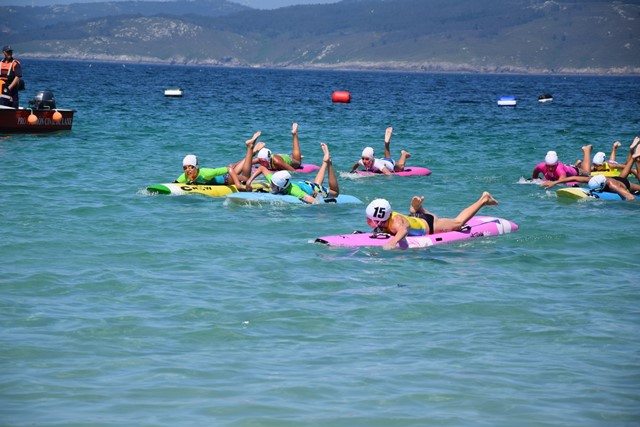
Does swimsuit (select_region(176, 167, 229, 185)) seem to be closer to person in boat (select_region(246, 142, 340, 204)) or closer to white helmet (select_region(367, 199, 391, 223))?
person in boat (select_region(246, 142, 340, 204))

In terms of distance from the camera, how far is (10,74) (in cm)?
2623

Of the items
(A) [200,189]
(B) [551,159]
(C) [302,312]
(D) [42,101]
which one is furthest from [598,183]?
(D) [42,101]

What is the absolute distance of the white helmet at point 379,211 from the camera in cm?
1438

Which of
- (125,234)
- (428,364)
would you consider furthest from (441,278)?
(125,234)

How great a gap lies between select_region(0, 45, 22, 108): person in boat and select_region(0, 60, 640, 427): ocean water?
13.0 ft

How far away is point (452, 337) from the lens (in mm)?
10477

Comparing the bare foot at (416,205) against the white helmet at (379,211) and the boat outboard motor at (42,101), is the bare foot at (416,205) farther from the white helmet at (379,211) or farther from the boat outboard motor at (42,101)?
the boat outboard motor at (42,101)

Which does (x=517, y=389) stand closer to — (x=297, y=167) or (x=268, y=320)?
(x=268, y=320)

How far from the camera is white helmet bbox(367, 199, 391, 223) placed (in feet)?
47.2

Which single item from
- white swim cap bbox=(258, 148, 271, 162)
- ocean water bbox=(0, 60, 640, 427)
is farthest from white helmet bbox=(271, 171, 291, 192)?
white swim cap bbox=(258, 148, 271, 162)

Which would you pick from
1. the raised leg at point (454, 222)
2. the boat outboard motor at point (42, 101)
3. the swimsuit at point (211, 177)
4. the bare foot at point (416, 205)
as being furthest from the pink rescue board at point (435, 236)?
the boat outboard motor at point (42, 101)

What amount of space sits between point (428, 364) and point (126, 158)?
18.0 m

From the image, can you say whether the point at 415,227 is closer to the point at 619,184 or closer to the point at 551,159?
the point at 619,184

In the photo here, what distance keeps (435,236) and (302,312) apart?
A: 14.1ft
